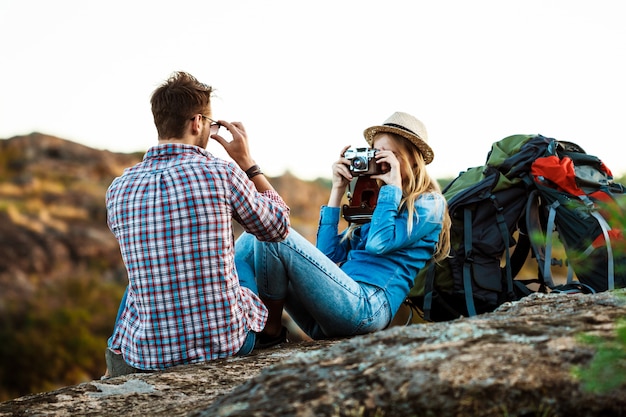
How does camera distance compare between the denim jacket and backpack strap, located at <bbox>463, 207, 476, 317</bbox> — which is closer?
the denim jacket

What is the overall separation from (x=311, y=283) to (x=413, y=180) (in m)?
0.86

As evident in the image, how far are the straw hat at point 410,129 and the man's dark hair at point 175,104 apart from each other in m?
1.20

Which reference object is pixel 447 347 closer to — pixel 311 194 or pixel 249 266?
pixel 249 266

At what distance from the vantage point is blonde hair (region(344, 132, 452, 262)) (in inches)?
139

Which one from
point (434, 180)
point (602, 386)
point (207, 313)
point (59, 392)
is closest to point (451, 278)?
point (434, 180)

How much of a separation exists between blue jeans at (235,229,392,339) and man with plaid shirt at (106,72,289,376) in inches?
9.0

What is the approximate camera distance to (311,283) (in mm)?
3053

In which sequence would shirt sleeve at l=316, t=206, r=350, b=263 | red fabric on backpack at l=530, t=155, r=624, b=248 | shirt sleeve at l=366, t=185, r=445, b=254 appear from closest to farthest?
shirt sleeve at l=366, t=185, r=445, b=254 → shirt sleeve at l=316, t=206, r=350, b=263 → red fabric on backpack at l=530, t=155, r=624, b=248

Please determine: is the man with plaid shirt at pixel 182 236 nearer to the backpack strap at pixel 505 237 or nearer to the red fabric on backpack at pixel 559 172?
the backpack strap at pixel 505 237

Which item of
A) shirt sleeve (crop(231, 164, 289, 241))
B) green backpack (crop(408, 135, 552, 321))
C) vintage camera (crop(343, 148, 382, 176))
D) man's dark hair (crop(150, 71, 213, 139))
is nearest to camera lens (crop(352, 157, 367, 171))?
vintage camera (crop(343, 148, 382, 176))

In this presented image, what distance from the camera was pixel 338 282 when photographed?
3.09 m

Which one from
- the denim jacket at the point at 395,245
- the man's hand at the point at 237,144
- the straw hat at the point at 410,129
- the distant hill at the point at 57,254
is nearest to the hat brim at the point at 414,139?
the straw hat at the point at 410,129

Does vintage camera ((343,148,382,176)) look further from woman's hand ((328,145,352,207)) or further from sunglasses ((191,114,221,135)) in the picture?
sunglasses ((191,114,221,135))

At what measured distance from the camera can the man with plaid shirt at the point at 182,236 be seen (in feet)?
8.45
